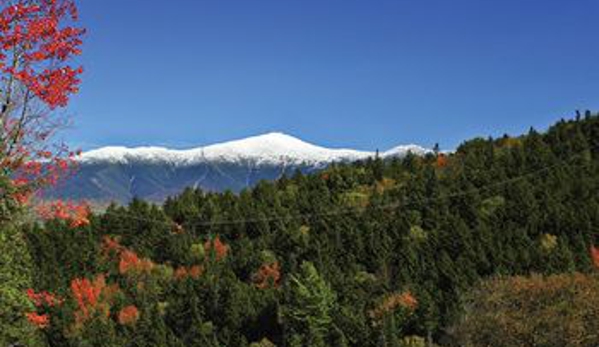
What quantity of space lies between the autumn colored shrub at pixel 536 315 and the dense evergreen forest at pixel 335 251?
74.5 inches

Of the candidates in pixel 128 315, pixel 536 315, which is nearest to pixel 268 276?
pixel 128 315

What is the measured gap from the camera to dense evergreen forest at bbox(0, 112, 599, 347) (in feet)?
310

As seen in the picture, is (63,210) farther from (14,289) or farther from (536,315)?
(536,315)

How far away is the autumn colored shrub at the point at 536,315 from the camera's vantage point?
1737 inches

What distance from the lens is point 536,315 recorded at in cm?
4747

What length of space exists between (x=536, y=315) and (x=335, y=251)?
242 ft

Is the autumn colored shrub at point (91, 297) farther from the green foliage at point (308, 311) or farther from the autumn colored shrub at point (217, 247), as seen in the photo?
the green foliage at point (308, 311)

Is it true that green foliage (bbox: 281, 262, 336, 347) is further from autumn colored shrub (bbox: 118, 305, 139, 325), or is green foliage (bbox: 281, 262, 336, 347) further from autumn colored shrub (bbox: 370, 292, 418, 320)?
autumn colored shrub (bbox: 118, 305, 139, 325)

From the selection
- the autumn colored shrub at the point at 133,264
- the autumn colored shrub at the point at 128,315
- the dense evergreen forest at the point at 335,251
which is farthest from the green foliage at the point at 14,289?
the autumn colored shrub at the point at 133,264

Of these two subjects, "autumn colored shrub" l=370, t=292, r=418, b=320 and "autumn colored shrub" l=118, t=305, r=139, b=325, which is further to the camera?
"autumn colored shrub" l=118, t=305, r=139, b=325

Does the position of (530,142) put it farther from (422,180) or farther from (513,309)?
(513,309)

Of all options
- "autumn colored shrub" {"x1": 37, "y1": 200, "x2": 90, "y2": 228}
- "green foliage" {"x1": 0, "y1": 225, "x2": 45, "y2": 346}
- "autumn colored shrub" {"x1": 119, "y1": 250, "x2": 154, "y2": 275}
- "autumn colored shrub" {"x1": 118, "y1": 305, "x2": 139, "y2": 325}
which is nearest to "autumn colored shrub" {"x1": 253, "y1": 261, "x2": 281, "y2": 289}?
"autumn colored shrub" {"x1": 118, "y1": 305, "x2": 139, "y2": 325}

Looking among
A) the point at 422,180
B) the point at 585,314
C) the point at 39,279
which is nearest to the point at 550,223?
the point at 422,180

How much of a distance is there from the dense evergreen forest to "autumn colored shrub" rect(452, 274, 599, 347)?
1.89m
